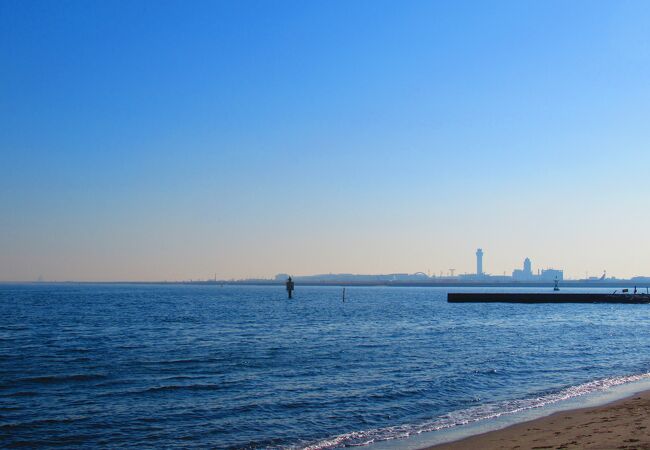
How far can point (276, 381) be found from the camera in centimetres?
2475

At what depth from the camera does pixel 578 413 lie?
18.6m

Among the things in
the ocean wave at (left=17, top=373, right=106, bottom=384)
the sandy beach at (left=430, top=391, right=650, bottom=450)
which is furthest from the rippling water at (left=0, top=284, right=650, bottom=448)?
the sandy beach at (left=430, top=391, right=650, bottom=450)

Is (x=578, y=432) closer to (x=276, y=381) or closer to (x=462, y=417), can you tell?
(x=462, y=417)

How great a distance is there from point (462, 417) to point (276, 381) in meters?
8.57

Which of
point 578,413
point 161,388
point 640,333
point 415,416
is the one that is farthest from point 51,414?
point 640,333

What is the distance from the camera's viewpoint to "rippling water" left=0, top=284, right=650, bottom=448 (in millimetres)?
17531

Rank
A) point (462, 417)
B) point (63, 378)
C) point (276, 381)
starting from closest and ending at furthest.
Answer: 1. point (462, 417)
2. point (276, 381)
3. point (63, 378)

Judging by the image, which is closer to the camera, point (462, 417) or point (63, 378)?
point (462, 417)

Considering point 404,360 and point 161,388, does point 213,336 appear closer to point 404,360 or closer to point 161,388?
point 404,360

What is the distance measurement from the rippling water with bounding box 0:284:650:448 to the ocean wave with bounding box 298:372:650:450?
0.06m

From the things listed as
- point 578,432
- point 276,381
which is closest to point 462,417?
point 578,432

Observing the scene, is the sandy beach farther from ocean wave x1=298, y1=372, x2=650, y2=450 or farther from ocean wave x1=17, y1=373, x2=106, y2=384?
ocean wave x1=17, y1=373, x2=106, y2=384

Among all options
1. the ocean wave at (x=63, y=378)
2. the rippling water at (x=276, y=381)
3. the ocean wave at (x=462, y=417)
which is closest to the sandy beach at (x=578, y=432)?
the ocean wave at (x=462, y=417)

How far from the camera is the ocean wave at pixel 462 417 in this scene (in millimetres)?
16031
